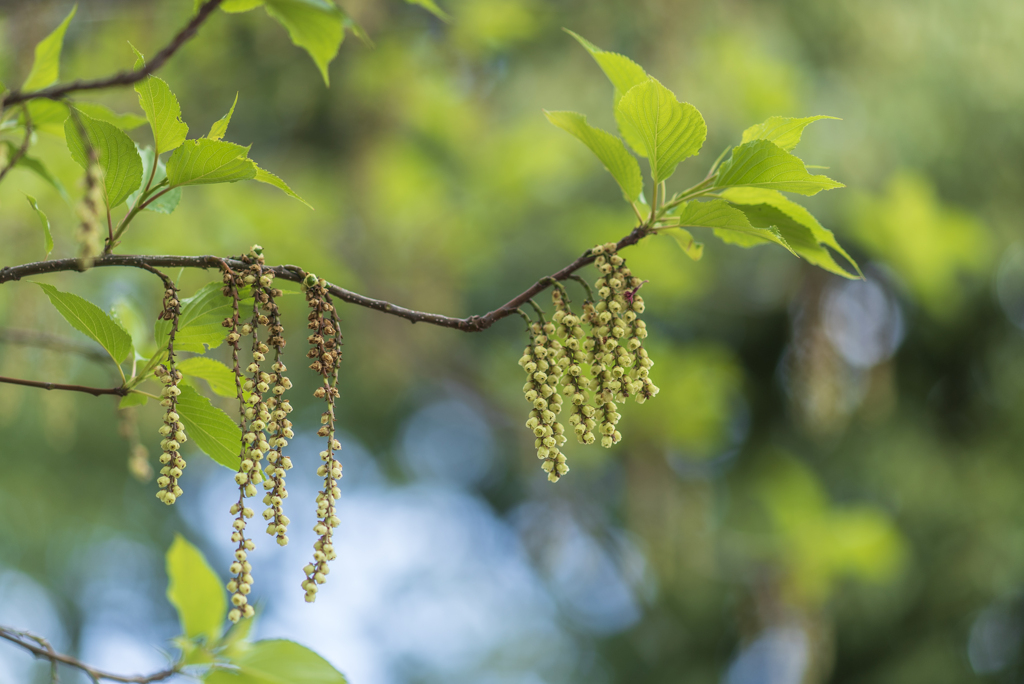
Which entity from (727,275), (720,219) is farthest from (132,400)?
(727,275)

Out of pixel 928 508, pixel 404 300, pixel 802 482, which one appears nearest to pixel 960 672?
pixel 928 508

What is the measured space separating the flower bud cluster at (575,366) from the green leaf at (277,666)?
2.04 feet

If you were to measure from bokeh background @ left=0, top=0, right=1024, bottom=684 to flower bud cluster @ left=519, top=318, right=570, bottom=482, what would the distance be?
9.25ft

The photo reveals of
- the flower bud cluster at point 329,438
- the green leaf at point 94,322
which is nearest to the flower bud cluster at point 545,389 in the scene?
the flower bud cluster at point 329,438

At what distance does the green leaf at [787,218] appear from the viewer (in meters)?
1.23

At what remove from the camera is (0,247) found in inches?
114

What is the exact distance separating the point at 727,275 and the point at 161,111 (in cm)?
439

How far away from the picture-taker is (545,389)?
1.04 meters

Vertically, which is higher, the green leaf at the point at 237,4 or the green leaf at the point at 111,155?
the green leaf at the point at 237,4

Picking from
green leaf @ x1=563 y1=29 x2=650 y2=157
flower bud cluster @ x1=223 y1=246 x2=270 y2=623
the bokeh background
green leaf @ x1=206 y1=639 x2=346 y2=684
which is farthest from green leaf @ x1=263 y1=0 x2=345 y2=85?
the bokeh background

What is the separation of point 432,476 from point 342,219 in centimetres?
337

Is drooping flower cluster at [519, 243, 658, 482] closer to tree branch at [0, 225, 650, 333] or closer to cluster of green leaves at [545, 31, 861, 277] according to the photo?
tree branch at [0, 225, 650, 333]

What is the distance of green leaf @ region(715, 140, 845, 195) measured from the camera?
113cm

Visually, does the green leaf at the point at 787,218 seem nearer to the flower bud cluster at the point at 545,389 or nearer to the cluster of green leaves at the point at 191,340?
the flower bud cluster at the point at 545,389
